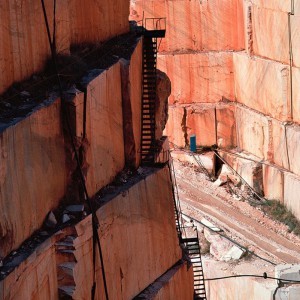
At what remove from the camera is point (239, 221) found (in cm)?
3158

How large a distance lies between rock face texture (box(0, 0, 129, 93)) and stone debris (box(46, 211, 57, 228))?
1470mm

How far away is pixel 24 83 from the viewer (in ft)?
52.0

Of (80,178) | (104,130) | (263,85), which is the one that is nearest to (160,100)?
(104,130)

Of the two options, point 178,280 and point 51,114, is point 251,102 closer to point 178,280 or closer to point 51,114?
point 178,280

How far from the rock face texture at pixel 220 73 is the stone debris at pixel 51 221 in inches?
723

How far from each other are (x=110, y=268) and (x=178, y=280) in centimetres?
340

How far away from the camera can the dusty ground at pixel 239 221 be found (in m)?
29.1

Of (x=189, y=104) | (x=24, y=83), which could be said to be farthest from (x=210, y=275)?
→ (x=24, y=83)

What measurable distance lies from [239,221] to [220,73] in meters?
5.90

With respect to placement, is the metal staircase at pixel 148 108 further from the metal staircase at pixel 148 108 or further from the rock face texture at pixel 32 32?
the rock face texture at pixel 32 32

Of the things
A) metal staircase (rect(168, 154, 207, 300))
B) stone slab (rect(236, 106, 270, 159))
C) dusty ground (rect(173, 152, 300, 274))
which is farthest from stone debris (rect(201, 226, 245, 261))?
stone slab (rect(236, 106, 270, 159))

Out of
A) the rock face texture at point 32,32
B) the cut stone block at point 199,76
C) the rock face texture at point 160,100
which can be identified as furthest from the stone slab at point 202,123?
the rock face texture at point 32,32

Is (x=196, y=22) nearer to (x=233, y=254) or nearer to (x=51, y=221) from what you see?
(x=233, y=254)

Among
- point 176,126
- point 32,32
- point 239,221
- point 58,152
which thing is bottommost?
point 239,221
